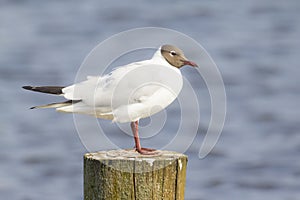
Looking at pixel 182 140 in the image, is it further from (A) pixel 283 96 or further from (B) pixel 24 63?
(B) pixel 24 63

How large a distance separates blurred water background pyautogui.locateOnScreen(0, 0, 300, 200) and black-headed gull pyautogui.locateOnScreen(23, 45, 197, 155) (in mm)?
4325

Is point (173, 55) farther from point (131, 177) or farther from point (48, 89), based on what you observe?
point (131, 177)

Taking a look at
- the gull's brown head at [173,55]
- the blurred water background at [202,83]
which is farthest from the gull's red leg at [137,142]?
the blurred water background at [202,83]

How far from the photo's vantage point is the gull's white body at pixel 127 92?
18.2 feet

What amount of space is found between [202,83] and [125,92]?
7.75 m

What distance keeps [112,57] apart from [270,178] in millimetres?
5448

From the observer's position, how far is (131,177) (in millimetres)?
4918

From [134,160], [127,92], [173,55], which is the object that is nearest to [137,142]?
[127,92]

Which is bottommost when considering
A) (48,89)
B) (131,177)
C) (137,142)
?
(131,177)

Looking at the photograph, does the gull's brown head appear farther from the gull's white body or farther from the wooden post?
the wooden post

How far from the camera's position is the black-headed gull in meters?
5.54

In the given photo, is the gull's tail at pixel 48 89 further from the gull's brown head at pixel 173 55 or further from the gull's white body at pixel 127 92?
the gull's brown head at pixel 173 55

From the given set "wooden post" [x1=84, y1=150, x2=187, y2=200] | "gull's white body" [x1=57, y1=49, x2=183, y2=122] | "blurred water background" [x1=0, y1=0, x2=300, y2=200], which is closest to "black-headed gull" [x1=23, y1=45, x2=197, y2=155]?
"gull's white body" [x1=57, y1=49, x2=183, y2=122]

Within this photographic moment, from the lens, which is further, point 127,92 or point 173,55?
point 173,55
